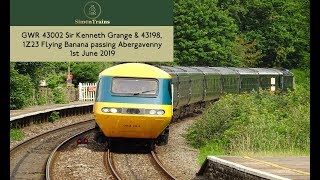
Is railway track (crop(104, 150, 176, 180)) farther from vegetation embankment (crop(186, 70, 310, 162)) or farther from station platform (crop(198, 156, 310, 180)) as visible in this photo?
vegetation embankment (crop(186, 70, 310, 162))

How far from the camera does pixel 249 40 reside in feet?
221

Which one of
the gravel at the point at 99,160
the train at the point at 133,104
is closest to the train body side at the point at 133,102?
the train at the point at 133,104

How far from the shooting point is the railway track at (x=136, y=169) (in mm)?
16244

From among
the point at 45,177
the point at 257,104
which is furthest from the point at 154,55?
the point at 45,177

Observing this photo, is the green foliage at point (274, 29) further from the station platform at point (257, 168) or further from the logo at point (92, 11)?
the station platform at point (257, 168)

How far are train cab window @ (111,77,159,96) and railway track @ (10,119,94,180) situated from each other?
2.90m

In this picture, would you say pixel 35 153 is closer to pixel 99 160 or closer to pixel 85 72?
pixel 99 160

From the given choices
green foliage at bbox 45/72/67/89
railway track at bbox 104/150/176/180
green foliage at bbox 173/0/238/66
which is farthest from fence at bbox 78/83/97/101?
railway track at bbox 104/150/176/180

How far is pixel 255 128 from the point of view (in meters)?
19.2

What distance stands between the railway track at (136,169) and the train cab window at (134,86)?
1853mm

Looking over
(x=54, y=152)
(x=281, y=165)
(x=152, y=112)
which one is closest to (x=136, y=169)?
(x=152, y=112)

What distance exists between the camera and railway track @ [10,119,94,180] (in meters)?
16.7
